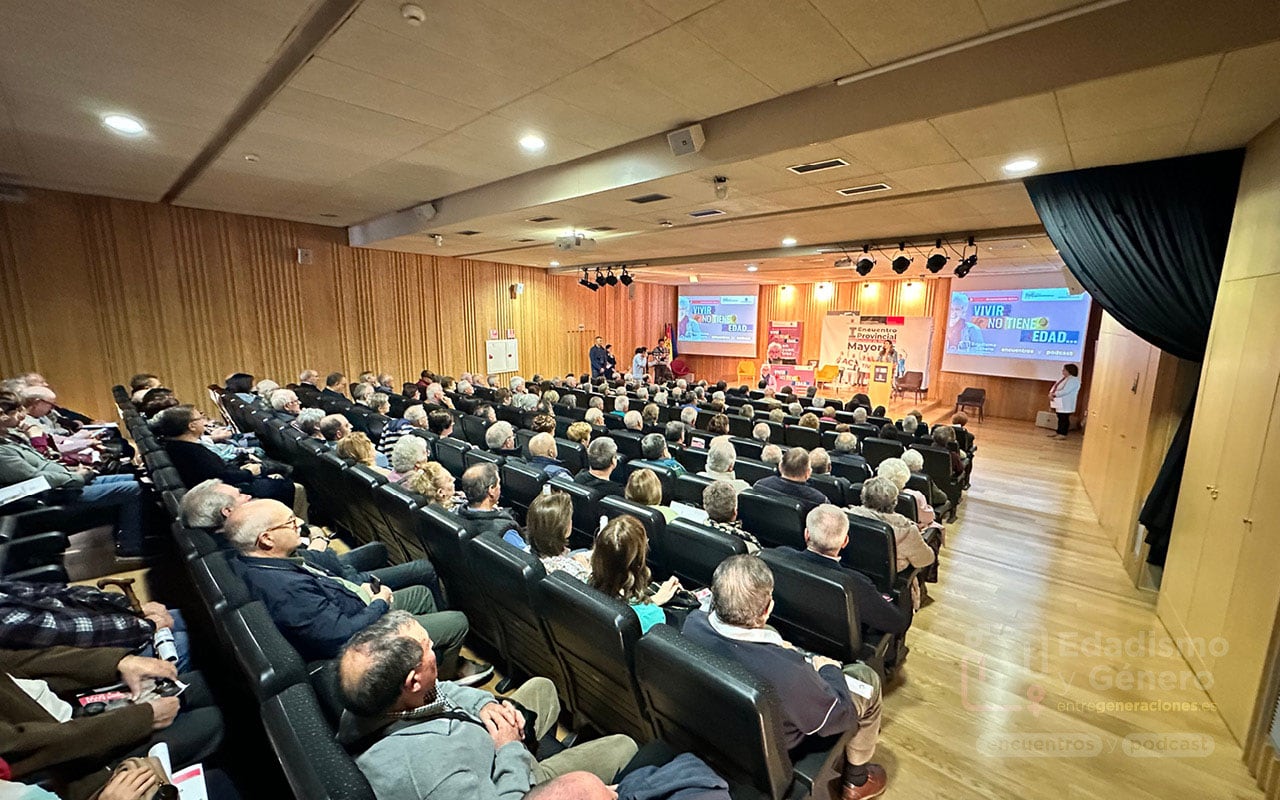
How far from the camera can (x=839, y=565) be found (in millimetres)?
2393

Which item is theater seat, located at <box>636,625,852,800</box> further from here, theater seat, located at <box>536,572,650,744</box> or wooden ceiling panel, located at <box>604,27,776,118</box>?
wooden ceiling panel, located at <box>604,27,776,118</box>

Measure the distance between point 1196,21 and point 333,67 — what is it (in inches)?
166

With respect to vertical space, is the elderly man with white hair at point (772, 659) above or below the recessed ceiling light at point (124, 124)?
below

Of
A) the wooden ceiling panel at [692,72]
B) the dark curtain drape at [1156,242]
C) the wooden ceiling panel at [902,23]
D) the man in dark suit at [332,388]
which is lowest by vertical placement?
the man in dark suit at [332,388]

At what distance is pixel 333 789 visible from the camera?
94 centimetres

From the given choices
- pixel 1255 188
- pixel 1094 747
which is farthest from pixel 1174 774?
pixel 1255 188

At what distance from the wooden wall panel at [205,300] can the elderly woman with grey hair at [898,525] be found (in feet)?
30.6

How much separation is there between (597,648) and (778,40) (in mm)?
2915

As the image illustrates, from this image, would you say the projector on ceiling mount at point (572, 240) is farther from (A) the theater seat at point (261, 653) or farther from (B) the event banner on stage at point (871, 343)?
(B) the event banner on stage at point (871, 343)

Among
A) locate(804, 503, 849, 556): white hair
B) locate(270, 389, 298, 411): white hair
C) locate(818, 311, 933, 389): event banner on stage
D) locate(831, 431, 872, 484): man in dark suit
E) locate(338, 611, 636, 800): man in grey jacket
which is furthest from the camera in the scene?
locate(818, 311, 933, 389): event banner on stage

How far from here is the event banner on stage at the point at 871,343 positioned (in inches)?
475

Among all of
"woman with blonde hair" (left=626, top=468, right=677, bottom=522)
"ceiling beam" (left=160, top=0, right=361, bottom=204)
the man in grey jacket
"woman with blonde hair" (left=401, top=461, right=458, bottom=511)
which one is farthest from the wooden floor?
"ceiling beam" (left=160, top=0, right=361, bottom=204)

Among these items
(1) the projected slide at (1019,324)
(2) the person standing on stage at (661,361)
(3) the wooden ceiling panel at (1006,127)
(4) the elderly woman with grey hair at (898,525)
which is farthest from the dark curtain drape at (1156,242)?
(2) the person standing on stage at (661,361)

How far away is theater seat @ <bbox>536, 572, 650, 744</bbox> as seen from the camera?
1.60 meters
